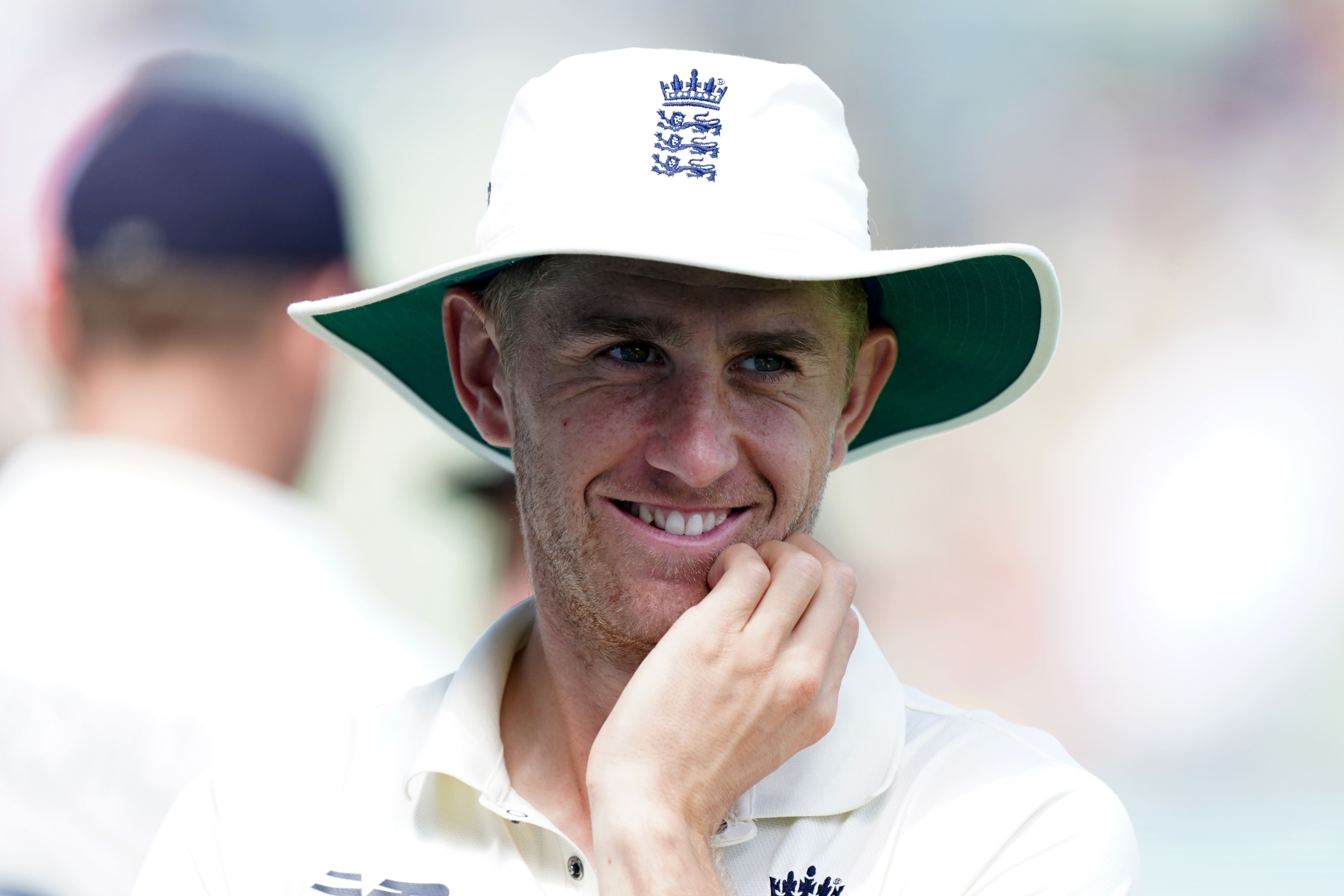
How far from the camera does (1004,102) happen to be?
3.72m

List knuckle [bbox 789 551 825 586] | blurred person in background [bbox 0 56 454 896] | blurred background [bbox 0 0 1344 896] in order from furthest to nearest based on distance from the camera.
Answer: blurred background [bbox 0 0 1344 896] → blurred person in background [bbox 0 56 454 896] → knuckle [bbox 789 551 825 586]

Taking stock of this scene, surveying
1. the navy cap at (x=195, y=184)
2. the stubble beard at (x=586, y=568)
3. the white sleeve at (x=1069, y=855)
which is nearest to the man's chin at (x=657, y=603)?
the stubble beard at (x=586, y=568)

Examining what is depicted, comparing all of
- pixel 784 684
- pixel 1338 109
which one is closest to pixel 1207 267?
pixel 1338 109

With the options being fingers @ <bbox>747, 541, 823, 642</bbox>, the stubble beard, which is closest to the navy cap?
the stubble beard

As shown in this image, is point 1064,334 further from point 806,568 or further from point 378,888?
point 378,888

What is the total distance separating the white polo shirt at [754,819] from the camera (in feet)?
5.18

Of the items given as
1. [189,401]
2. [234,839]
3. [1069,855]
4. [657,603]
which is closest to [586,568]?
[657,603]

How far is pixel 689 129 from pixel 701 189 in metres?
0.10

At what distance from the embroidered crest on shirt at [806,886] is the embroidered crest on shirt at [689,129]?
92 centimetres

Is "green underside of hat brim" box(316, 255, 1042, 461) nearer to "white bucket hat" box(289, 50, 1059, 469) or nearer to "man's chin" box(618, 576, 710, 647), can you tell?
"white bucket hat" box(289, 50, 1059, 469)

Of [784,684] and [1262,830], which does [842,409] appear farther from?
[1262,830]

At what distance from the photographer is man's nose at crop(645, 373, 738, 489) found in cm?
162

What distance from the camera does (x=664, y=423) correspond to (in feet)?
5.48

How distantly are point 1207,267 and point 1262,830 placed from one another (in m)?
1.68
